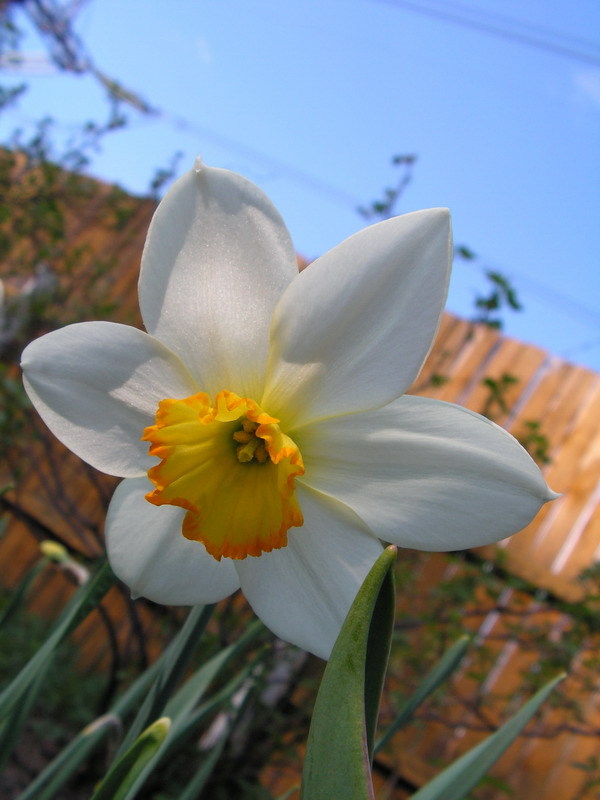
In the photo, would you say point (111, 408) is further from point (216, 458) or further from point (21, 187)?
point (21, 187)

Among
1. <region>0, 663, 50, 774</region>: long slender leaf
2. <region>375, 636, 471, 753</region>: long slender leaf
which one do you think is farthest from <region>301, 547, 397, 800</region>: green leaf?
<region>0, 663, 50, 774</region>: long slender leaf

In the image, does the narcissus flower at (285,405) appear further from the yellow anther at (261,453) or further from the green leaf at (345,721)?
the green leaf at (345,721)

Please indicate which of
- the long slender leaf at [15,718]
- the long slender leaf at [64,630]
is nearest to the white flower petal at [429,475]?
the long slender leaf at [64,630]

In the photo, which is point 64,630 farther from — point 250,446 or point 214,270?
point 214,270

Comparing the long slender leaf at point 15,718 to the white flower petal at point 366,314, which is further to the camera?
the long slender leaf at point 15,718

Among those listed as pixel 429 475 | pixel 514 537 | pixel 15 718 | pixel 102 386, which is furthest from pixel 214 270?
pixel 514 537

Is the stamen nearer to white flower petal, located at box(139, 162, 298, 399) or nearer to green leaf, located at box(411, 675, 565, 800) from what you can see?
white flower petal, located at box(139, 162, 298, 399)
